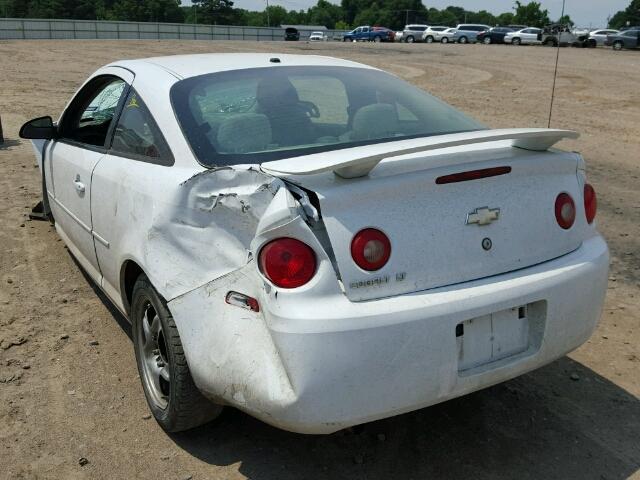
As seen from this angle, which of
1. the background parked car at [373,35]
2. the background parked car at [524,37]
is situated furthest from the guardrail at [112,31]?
the background parked car at [524,37]

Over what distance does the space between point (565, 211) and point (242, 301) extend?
1.43m

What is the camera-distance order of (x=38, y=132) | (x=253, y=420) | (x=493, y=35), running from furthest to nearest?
(x=493, y=35) → (x=38, y=132) → (x=253, y=420)

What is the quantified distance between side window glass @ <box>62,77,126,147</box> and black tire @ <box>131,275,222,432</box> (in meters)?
1.16

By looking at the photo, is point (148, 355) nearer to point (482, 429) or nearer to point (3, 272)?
point (482, 429)

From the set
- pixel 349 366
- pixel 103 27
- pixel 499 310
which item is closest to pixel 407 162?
pixel 499 310

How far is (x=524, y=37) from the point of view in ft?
157

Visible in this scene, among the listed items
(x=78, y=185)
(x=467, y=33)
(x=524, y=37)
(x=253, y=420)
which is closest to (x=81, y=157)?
(x=78, y=185)

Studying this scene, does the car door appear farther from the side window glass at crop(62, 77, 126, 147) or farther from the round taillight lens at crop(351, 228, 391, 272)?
the round taillight lens at crop(351, 228, 391, 272)

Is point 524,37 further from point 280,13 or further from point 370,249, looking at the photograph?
point 280,13

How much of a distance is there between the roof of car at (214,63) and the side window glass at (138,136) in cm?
23

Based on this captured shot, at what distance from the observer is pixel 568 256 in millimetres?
2795

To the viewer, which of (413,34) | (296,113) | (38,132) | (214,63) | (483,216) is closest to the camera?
(483,216)

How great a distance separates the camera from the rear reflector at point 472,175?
8.28ft

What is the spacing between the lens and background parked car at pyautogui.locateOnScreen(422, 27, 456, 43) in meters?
53.8
